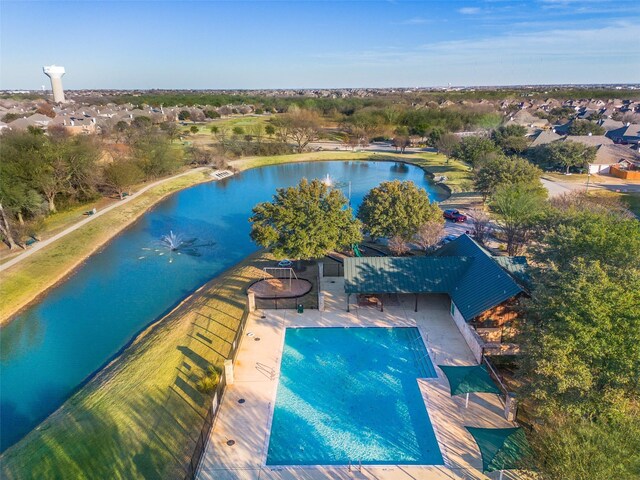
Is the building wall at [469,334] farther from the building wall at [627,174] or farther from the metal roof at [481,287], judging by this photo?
the building wall at [627,174]

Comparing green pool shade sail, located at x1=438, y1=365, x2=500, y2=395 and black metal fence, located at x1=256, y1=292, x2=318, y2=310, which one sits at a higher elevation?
green pool shade sail, located at x1=438, y1=365, x2=500, y2=395

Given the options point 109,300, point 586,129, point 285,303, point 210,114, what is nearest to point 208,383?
point 285,303

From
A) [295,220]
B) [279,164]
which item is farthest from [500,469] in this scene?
[279,164]

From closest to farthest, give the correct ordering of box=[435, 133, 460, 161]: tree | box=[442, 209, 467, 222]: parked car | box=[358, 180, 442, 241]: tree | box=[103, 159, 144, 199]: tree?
box=[358, 180, 442, 241]: tree < box=[442, 209, 467, 222]: parked car < box=[103, 159, 144, 199]: tree < box=[435, 133, 460, 161]: tree

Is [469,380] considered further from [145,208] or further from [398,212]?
[145,208]

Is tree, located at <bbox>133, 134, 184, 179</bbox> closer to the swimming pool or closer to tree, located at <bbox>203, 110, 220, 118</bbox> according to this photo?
the swimming pool

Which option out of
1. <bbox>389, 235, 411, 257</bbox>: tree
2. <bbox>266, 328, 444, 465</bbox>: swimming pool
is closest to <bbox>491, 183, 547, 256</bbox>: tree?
<bbox>389, 235, 411, 257</bbox>: tree

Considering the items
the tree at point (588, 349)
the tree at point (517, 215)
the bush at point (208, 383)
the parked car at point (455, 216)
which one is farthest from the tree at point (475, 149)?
the bush at point (208, 383)

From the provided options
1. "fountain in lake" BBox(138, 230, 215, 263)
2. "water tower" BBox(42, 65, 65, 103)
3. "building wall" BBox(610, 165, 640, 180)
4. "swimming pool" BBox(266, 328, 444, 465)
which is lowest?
"fountain in lake" BBox(138, 230, 215, 263)
